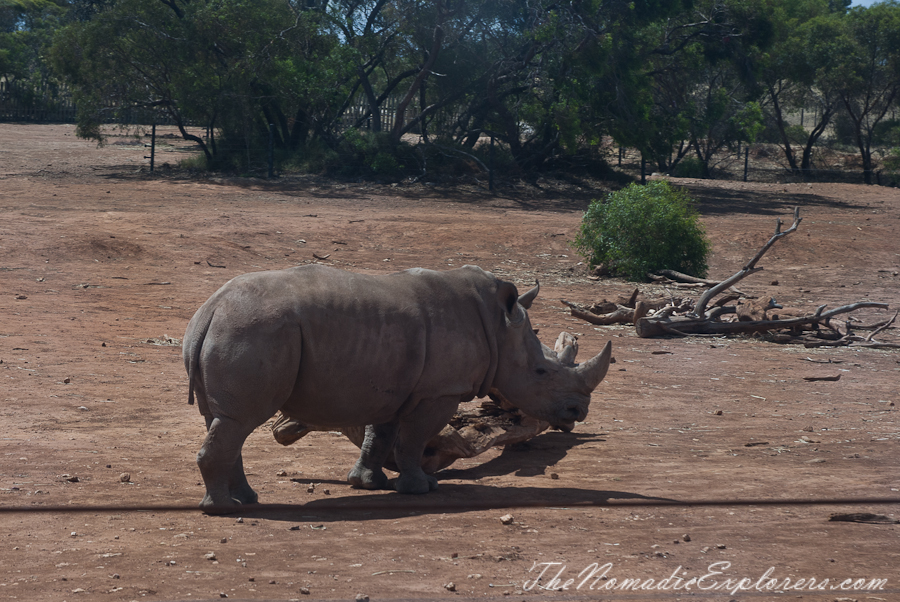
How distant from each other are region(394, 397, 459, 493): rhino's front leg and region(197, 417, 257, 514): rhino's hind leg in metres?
1.12

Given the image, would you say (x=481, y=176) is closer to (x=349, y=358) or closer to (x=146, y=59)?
(x=146, y=59)

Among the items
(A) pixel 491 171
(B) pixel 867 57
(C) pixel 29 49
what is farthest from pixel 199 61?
(C) pixel 29 49

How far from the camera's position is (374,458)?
6020mm

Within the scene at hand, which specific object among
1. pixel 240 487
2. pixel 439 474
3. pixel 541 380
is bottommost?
pixel 439 474

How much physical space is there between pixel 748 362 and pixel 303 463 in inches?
246

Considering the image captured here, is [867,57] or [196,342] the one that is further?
[867,57]

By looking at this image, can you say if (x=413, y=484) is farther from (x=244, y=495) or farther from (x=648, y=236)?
(x=648, y=236)

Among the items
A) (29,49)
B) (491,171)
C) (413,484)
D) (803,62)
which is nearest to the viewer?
(413,484)

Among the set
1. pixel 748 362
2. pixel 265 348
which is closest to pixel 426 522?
pixel 265 348

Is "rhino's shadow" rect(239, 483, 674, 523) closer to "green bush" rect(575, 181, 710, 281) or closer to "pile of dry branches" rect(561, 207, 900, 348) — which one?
"pile of dry branches" rect(561, 207, 900, 348)

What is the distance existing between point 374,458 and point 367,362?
92 centimetres

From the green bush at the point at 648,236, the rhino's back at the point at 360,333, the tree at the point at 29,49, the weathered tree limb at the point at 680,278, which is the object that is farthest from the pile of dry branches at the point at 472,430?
the tree at the point at 29,49

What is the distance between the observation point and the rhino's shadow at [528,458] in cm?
657

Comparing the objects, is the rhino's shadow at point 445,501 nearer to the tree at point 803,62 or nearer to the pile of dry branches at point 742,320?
the pile of dry branches at point 742,320
